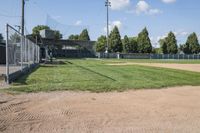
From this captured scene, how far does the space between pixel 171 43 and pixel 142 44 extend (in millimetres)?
10437

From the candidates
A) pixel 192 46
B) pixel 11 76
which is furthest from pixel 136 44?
pixel 11 76

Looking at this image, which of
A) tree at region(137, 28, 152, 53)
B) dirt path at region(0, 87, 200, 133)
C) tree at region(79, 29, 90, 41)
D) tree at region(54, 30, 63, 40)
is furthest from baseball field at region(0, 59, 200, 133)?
tree at region(79, 29, 90, 41)

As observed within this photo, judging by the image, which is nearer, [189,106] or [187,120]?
[187,120]

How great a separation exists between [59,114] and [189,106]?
3.62 metres

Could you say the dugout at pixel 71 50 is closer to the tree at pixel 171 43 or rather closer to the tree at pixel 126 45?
the tree at pixel 126 45

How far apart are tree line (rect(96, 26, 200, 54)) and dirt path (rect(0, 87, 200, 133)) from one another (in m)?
96.0

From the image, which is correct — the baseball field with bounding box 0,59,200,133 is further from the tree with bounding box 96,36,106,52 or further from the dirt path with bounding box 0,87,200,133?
the tree with bounding box 96,36,106,52

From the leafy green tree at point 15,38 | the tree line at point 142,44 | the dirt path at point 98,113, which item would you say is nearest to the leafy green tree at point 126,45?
the tree line at point 142,44

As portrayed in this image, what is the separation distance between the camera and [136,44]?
4466 inches

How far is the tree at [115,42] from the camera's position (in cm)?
10762

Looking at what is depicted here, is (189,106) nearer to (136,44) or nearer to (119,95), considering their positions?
(119,95)

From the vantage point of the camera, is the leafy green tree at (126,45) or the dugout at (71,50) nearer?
the dugout at (71,50)

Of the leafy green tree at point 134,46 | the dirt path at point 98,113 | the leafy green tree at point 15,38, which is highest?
the leafy green tree at point 134,46

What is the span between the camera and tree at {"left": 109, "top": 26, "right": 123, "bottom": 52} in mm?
107625
